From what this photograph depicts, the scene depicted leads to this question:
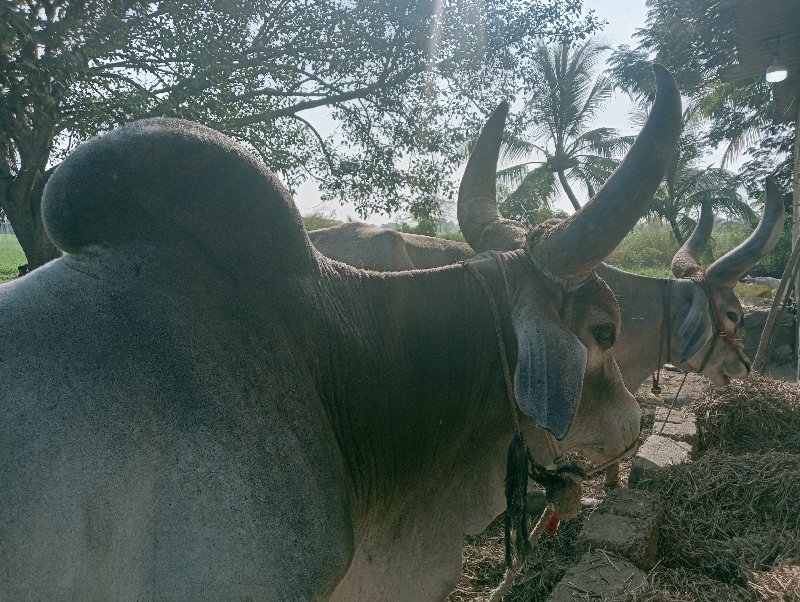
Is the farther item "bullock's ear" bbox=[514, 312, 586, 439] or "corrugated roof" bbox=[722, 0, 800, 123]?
"corrugated roof" bbox=[722, 0, 800, 123]

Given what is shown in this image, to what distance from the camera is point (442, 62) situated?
9312 mm

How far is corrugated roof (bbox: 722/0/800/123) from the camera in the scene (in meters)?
7.13

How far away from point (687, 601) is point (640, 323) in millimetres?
2521

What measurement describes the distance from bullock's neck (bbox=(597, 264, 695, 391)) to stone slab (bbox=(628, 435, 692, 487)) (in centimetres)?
54

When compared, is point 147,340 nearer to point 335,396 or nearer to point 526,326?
point 335,396

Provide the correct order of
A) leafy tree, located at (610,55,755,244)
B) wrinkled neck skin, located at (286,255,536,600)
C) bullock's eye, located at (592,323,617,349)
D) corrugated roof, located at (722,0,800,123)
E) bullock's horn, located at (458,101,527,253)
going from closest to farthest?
wrinkled neck skin, located at (286,255,536,600) < bullock's eye, located at (592,323,617,349) < bullock's horn, located at (458,101,527,253) < corrugated roof, located at (722,0,800,123) < leafy tree, located at (610,55,755,244)

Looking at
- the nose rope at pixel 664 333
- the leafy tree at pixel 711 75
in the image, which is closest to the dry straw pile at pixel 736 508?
the nose rope at pixel 664 333

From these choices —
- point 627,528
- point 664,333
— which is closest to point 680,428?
point 664,333

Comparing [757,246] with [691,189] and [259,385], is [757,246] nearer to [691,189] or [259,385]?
[259,385]

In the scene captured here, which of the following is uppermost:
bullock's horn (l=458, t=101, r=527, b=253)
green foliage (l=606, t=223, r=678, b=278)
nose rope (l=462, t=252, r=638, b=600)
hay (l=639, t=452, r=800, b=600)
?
bullock's horn (l=458, t=101, r=527, b=253)

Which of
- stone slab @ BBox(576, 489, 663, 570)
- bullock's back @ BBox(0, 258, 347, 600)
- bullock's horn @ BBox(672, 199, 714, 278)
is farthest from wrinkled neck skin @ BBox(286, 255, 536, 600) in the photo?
bullock's horn @ BBox(672, 199, 714, 278)

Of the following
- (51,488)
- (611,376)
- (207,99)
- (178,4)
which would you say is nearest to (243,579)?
(51,488)

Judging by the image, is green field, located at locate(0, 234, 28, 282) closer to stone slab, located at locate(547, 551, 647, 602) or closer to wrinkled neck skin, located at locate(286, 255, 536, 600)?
stone slab, located at locate(547, 551, 647, 602)

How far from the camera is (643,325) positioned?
5188mm
